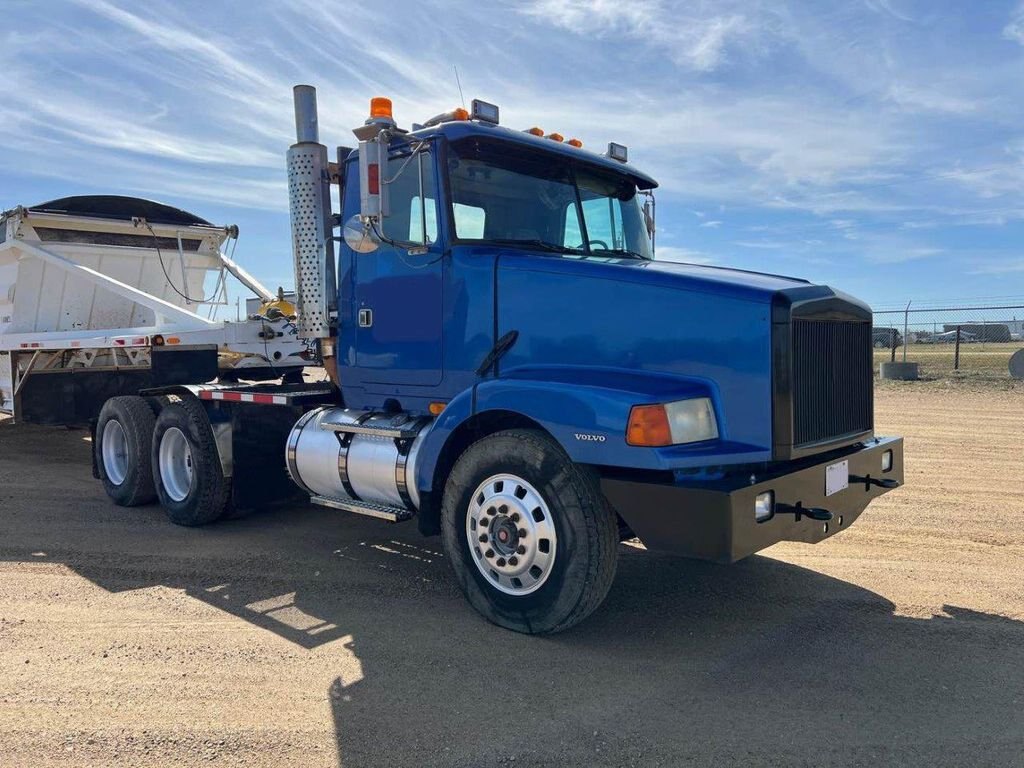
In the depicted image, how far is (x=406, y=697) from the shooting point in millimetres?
3572

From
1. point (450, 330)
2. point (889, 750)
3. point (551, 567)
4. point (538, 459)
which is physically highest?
point (450, 330)

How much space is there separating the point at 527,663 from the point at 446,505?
106 cm

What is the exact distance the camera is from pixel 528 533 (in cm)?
421

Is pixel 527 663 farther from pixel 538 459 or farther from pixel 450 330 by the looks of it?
pixel 450 330

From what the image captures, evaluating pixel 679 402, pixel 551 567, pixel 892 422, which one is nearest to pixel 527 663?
pixel 551 567

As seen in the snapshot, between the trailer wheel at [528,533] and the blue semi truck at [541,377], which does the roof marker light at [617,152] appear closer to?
the blue semi truck at [541,377]

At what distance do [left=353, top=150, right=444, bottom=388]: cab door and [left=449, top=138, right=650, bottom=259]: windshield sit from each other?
0.21m

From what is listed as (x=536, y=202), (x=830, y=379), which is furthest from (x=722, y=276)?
(x=536, y=202)

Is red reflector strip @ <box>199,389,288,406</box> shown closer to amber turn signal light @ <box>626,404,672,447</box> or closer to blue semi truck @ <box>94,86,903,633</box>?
blue semi truck @ <box>94,86,903,633</box>

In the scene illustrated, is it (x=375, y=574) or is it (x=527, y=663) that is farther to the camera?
(x=375, y=574)

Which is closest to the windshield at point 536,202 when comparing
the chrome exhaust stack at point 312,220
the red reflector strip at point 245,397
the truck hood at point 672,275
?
the truck hood at point 672,275

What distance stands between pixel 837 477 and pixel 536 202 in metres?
2.50

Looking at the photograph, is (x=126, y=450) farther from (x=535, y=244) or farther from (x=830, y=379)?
(x=830, y=379)

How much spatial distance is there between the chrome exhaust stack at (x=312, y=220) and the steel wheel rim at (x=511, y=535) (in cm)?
213
